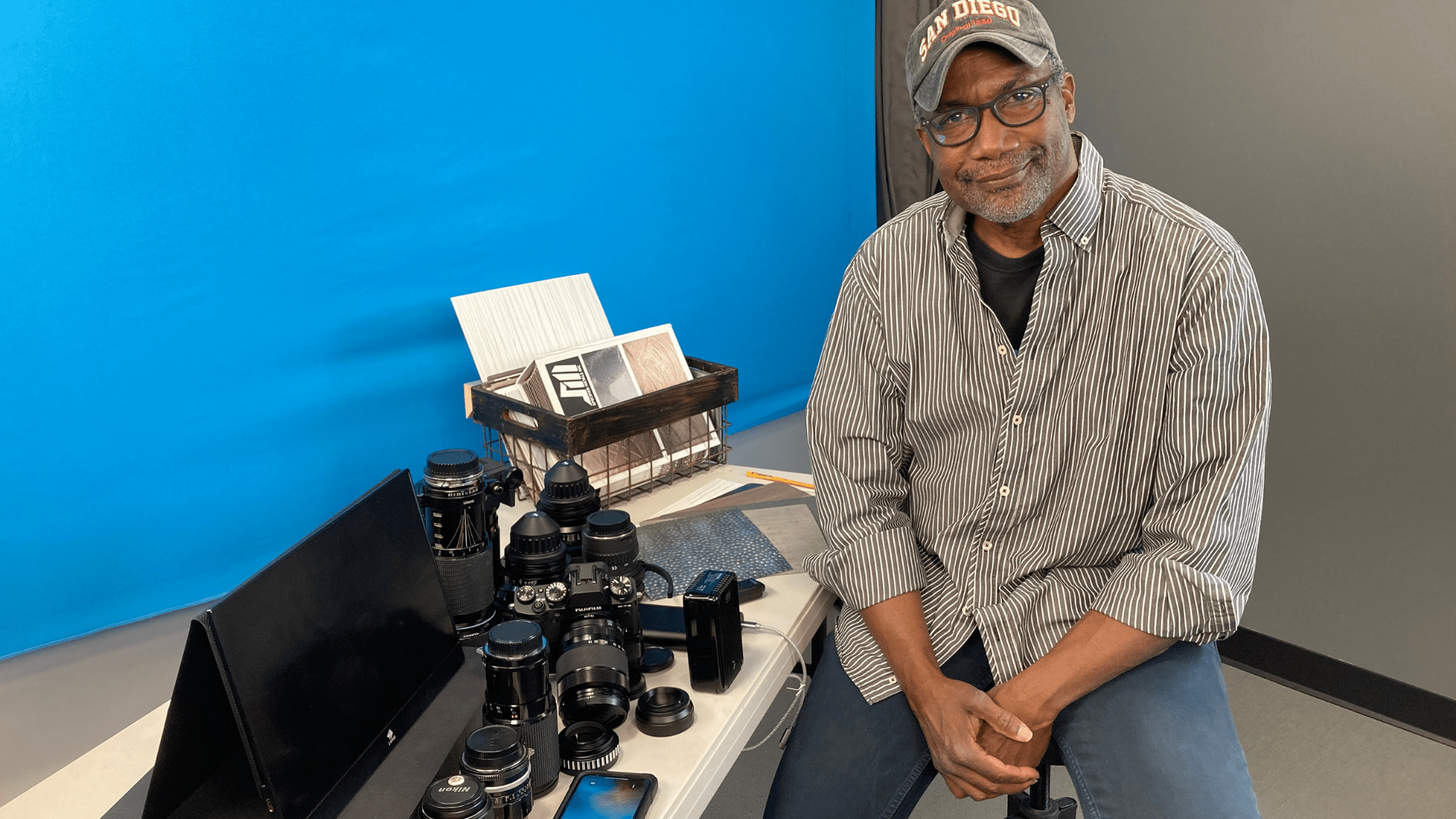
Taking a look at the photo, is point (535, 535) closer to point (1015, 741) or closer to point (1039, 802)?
point (1015, 741)

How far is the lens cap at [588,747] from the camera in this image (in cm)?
102

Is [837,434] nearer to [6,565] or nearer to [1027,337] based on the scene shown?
[1027,337]

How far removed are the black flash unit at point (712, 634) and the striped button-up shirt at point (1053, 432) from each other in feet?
0.92

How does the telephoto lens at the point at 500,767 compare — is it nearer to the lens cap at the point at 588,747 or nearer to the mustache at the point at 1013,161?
the lens cap at the point at 588,747

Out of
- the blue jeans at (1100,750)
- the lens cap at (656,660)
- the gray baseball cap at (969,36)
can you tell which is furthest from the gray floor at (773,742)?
the gray baseball cap at (969,36)

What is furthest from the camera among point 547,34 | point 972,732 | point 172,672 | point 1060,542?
point 547,34

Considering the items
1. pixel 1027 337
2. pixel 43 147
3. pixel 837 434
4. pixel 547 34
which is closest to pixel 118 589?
pixel 43 147

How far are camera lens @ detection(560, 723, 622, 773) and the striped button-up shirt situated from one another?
47cm

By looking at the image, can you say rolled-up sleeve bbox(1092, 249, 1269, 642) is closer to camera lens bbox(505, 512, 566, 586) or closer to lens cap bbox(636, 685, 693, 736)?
lens cap bbox(636, 685, 693, 736)

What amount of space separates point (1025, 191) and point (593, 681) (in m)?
0.86

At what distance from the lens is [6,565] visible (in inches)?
57.0

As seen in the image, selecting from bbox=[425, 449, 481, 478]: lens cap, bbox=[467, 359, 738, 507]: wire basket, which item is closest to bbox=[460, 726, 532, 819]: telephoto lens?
bbox=[425, 449, 481, 478]: lens cap

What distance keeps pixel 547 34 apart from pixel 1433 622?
2381 mm

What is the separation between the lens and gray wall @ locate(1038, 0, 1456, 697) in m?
2.10
